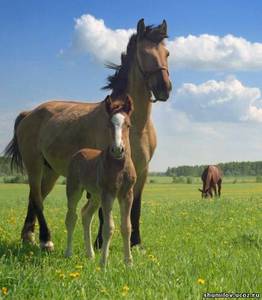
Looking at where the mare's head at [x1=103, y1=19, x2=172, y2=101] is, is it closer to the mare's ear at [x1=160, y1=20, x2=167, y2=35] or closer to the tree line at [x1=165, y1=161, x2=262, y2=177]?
the mare's ear at [x1=160, y1=20, x2=167, y2=35]

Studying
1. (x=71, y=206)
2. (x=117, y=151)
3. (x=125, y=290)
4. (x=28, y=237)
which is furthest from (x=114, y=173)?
(x=28, y=237)

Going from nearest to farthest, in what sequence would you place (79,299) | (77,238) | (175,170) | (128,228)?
(79,299) < (128,228) < (77,238) < (175,170)

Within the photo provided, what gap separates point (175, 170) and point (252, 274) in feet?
410

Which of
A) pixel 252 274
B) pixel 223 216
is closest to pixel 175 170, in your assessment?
pixel 223 216

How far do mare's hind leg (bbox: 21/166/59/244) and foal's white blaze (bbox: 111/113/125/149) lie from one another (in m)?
4.52

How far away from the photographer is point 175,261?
251 inches

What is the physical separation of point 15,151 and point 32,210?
172 centimetres

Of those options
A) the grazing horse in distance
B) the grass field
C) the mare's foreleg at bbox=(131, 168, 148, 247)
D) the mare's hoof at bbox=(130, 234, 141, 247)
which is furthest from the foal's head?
the grazing horse in distance

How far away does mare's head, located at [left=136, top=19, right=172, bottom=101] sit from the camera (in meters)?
7.39

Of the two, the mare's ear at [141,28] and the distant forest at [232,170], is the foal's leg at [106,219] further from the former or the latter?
the distant forest at [232,170]

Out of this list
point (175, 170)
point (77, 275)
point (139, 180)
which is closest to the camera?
point (77, 275)

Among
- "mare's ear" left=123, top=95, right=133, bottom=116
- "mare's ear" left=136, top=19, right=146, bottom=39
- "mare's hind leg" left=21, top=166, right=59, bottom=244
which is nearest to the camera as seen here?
"mare's ear" left=123, top=95, right=133, bottom=116

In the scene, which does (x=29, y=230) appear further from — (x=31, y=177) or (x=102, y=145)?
(x=102, y=145)

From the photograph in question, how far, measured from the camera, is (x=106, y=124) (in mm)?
7461
